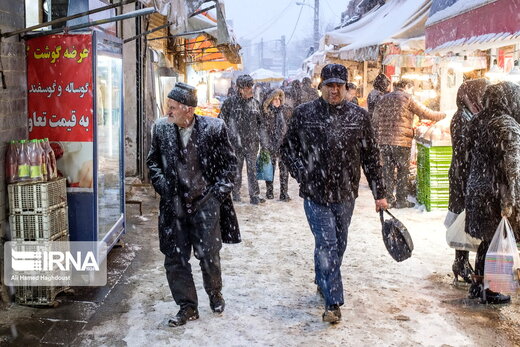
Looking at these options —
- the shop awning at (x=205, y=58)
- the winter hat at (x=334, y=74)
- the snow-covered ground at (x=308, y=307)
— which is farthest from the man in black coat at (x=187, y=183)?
the shop awning at (x=205, y=58)

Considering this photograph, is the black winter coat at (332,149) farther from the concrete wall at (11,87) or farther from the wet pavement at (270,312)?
the concrete wall at (11,87)

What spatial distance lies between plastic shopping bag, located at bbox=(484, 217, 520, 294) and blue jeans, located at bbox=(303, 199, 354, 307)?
4.08 ft

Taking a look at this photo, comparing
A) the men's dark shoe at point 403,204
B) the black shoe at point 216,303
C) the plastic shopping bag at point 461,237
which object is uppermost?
the plastic shopping bag at point 461,237

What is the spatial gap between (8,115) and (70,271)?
1537mm

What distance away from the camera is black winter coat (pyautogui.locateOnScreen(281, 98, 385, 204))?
17.1ft

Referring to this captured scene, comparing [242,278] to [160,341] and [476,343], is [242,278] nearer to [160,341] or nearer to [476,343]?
[160,341]

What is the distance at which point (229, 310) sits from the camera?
18.2ft

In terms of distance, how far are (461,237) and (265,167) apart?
19.0ft

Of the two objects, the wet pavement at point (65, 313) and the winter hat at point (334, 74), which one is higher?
the winter hat at point (334, 74)

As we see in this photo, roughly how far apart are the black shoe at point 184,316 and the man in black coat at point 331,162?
108 centimetres

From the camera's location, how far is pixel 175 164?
5133 millimetres

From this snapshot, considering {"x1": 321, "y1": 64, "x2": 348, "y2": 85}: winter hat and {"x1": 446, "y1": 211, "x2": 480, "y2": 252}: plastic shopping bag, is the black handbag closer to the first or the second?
{"x1": 446, "y1": 211, "x2": 480, "y2": 252}: plastic shopping bag

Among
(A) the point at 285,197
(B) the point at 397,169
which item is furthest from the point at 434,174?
(A) the point at 285,197

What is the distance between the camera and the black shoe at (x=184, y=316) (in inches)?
201
